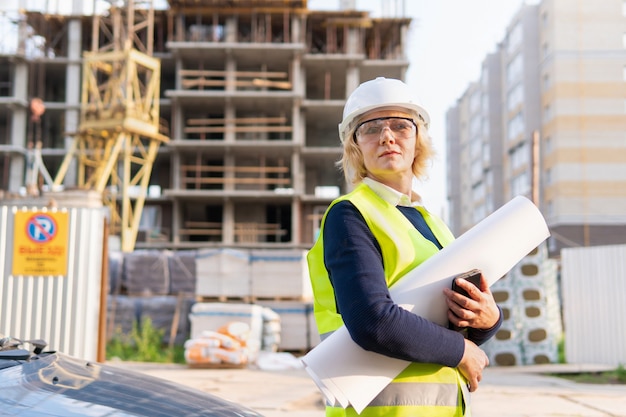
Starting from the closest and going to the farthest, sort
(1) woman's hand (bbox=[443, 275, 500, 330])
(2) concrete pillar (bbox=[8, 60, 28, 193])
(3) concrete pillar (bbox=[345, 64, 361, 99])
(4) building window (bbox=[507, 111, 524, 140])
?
(1) woman's hand (bbox=[443, 275, 500, 330]) → (3) concrete pillar (bbox=[345, 64, 361, 99]) → (2) concrete pillar (bbox=[8, 60, 28, 193]) → (4) building window (bbox=[507, 111, 524, 140])

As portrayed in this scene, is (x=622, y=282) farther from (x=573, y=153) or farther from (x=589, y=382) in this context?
(x=573, y=153)

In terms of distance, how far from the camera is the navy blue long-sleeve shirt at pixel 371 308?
143cm

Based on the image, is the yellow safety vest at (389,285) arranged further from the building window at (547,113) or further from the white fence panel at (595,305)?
the building window at (547,113)

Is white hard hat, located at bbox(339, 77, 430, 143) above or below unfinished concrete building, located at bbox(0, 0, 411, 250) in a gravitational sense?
below

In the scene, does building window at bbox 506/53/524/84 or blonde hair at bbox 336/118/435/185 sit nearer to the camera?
blonde hair at bbox 336/118/435/185

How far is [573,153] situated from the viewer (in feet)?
140

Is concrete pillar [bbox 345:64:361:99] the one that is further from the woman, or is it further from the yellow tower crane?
the woman

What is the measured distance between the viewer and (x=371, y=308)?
4.68ft

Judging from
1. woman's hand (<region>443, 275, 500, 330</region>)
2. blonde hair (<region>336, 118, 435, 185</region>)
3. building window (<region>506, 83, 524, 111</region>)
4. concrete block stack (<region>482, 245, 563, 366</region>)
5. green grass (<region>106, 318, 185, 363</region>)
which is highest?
building window (<region>506, 83, 524, 111</region>)

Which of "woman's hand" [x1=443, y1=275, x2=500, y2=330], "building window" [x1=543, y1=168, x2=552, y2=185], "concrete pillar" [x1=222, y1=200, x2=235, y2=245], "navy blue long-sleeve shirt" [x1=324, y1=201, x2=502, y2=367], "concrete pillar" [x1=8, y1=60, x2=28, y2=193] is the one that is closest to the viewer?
"navy blue long-sleeve shirt" [x1=324, y1=201, x2=502, y2=367]

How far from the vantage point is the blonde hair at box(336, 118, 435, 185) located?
1842 mm

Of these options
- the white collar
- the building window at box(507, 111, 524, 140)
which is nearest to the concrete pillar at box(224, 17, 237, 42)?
the building window at box(507, 111, 524, 140)

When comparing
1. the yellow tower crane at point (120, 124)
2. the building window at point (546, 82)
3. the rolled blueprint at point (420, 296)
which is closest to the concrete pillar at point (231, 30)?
the yellow tower crane at point (120, 124)

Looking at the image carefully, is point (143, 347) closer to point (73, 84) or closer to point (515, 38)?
point (73, 84)
